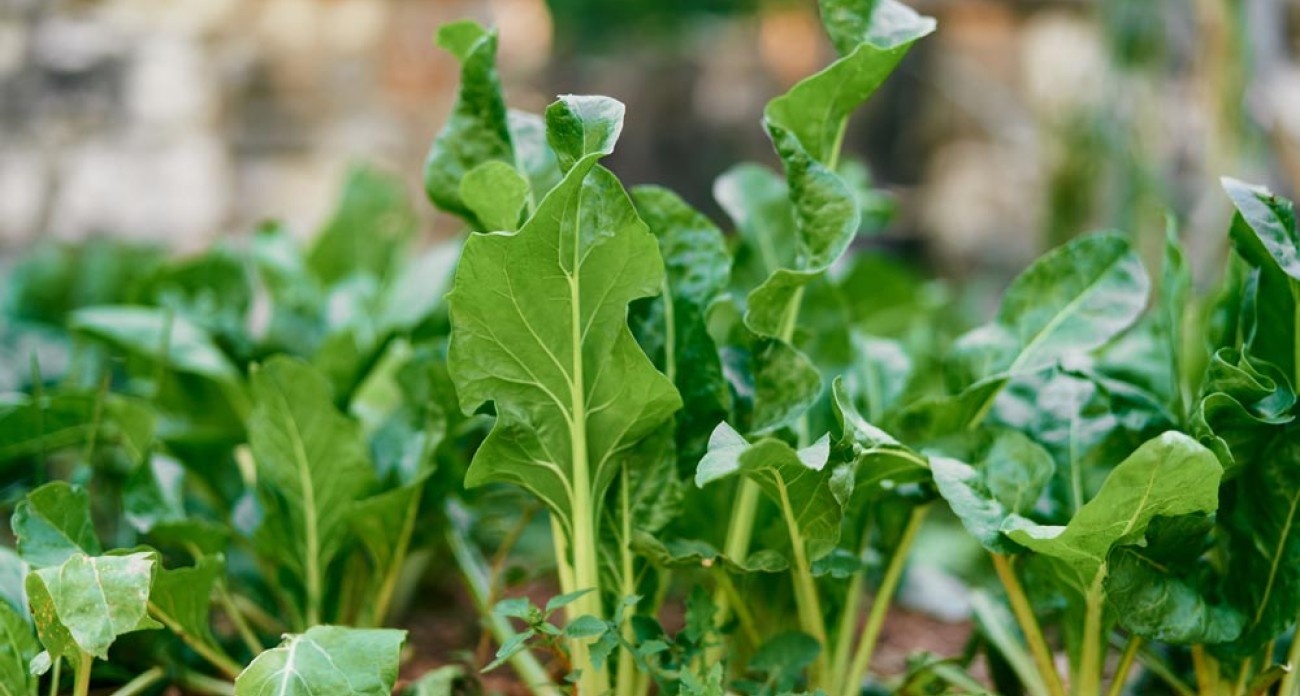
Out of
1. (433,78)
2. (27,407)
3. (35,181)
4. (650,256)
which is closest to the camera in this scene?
(650,256)

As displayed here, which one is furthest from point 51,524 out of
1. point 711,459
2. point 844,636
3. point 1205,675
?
point 1205,675

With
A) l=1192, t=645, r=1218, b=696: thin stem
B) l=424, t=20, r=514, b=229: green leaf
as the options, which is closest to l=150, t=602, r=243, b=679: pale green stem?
l=424, t=20, r=514, b=229: green leaf

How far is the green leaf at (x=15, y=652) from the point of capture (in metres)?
0.77

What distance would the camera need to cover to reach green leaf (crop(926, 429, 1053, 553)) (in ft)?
2.52

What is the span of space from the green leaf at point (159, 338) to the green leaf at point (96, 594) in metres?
0.51

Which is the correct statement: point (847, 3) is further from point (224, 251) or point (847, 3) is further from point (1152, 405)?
point (224, 251)

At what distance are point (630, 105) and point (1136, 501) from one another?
6384 mm

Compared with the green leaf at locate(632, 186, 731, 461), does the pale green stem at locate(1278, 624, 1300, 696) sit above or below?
below

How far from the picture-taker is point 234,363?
49.6 inches

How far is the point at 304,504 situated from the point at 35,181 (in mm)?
4359

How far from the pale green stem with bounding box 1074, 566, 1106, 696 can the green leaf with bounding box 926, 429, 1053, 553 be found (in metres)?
0.09

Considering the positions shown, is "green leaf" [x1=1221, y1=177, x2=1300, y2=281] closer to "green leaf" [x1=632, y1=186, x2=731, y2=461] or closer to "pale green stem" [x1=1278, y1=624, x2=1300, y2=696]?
"pale green stem" [x1=1278, y1=624, x2=1300, y2=696]

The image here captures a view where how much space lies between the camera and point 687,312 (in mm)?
902

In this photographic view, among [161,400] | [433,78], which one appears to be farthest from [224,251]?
[433,78]
